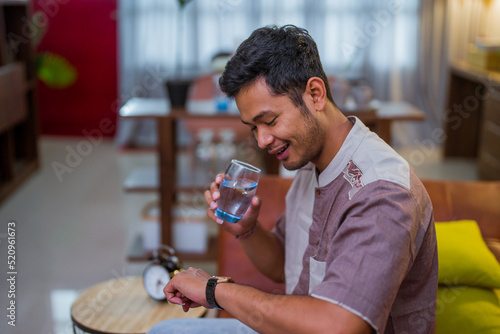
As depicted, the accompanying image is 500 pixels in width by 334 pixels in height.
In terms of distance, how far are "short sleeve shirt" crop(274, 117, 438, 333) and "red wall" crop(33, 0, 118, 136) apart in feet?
14.2

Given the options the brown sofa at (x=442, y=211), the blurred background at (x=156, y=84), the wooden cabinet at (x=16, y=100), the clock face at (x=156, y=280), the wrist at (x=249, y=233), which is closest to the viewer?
the wrist at (x=249, y=233)

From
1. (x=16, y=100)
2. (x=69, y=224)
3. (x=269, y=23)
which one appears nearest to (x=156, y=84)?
(x=269, y=23)

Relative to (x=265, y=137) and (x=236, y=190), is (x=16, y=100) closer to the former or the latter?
(x=236, y=190)

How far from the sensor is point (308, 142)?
1.30 m

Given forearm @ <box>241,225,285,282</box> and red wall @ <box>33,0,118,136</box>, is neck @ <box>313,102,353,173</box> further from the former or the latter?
red wall @ <box>33,0,118,136</box>

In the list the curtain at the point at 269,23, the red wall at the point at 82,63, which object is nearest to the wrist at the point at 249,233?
the curtain at the point at 269,23

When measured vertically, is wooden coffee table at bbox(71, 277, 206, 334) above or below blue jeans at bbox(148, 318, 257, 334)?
below

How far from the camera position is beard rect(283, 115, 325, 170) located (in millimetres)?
1283

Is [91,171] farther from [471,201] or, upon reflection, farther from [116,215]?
[471,201]

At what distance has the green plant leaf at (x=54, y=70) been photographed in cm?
487

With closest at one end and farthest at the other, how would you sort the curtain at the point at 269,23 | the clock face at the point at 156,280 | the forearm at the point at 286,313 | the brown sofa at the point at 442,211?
the forearm at the point at 286,313 < the clock face at the point at 156,280 < the brown sofa at the point at 442,211 < the curtain at the point at 269,23

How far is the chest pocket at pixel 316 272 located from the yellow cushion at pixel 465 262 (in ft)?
1.79

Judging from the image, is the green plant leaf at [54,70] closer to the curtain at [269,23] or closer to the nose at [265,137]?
the curtain at [269,23]

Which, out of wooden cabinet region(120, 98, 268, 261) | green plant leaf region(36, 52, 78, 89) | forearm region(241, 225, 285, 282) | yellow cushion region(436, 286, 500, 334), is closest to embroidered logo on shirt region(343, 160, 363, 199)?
forearm region(241, 225, 285, 282)
